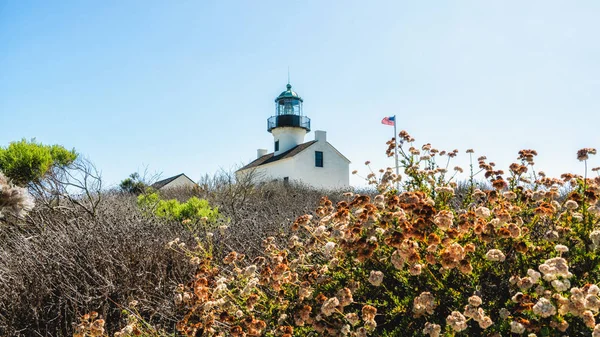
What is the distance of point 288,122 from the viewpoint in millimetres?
33094

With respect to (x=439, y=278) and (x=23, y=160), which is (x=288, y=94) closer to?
(x=23, y=160)

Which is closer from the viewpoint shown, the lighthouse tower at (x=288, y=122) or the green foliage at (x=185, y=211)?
the green foliage at (x=185, y=211)

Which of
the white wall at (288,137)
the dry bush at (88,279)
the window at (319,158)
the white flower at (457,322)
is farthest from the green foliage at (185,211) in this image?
the white wall at (288,137)

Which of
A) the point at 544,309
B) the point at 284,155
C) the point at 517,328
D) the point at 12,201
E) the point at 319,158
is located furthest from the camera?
the point at 284,155

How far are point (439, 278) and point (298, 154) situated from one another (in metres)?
28.6

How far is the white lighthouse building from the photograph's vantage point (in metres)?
31.3

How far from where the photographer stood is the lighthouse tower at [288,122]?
1310 inches

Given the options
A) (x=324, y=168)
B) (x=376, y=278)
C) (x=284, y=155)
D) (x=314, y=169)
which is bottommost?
(x=376, y=278)

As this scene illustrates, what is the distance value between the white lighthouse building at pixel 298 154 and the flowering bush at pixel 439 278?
90.8 ft

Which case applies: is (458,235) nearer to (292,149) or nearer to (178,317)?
(178,317)

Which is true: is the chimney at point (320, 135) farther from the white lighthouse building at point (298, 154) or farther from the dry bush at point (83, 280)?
the dry bush at point (83, 280)

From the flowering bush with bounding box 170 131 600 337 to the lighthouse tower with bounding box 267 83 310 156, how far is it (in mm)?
30376

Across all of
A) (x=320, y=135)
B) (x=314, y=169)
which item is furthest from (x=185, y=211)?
(x=320, y=135)

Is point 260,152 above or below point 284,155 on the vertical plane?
above
